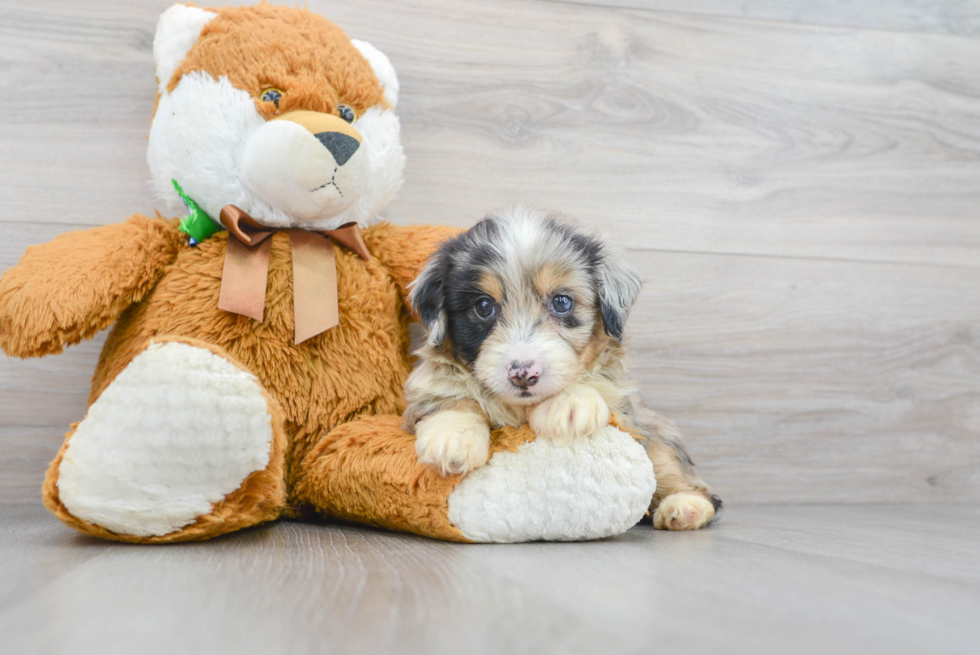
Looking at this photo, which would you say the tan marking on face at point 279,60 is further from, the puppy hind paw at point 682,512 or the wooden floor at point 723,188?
the puppy hind paw at point 682,512

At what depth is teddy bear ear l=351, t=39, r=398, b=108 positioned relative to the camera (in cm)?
176

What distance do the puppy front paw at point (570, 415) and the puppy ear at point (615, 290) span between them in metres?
0.18

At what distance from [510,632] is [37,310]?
1.12 metres

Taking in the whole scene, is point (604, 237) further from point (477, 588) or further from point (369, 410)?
point (477, 588)

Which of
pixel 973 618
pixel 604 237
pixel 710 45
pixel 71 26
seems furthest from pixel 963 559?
pixel 71 26

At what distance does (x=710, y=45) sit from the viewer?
7.15 ft

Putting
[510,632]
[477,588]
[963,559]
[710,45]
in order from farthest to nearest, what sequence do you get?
[710,45] < [963,559] < [477,588] < [510,632]

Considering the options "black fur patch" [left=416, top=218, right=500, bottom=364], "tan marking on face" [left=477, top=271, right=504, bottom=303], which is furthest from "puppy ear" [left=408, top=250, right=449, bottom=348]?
"tan marking on face" [left=477, top=271, right=504, bottom=303]

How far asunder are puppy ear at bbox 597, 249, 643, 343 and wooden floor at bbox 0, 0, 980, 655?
0.45 m

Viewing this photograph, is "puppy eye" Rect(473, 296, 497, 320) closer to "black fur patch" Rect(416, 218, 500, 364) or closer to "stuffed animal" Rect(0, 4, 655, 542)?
"black fur patch" Rect(416, 218, 500, 364)

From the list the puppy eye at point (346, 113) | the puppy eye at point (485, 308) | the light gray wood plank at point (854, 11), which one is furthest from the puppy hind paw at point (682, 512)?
the light gray wood plank at point (854, 11)

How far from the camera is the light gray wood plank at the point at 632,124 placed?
1.89m

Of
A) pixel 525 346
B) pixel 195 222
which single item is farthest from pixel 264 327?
pixel 525 346

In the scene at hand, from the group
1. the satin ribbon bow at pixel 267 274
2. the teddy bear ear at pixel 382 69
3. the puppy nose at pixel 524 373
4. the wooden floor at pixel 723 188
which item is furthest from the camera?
the wooden floor at pixel 723 188
